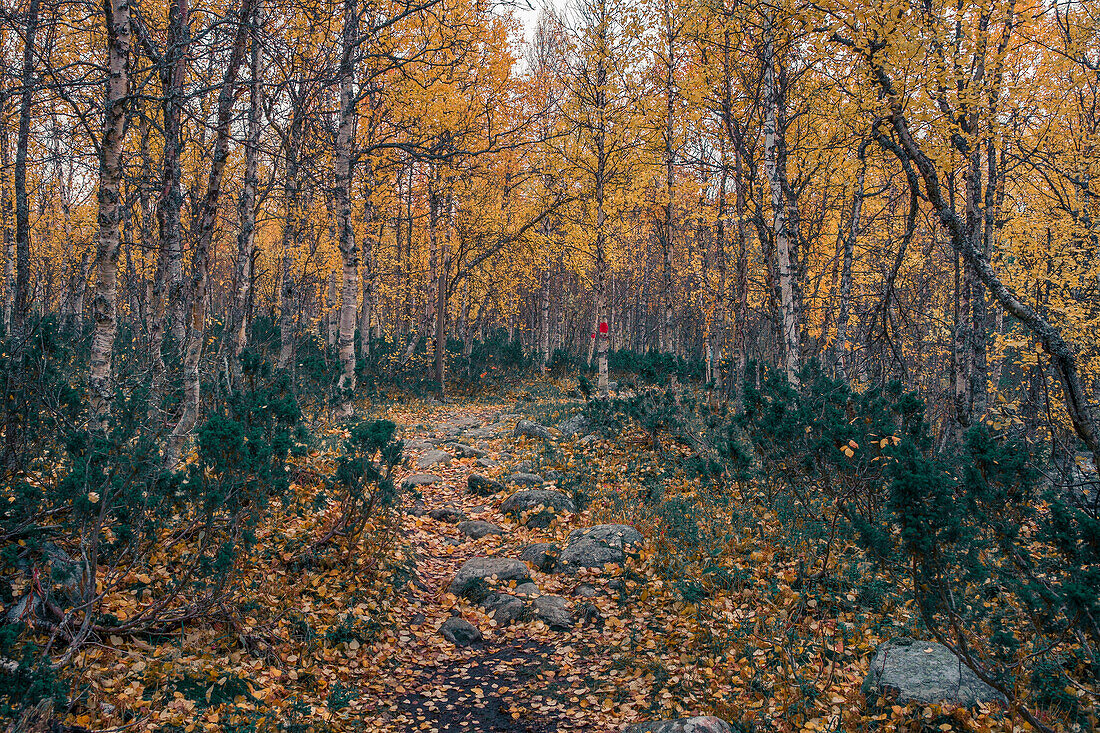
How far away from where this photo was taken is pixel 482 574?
5578 mm

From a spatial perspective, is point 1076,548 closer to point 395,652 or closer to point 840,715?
point 840,715

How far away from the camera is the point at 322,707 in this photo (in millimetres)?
3463

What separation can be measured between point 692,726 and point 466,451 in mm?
7298

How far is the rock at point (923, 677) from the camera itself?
10.9 feet

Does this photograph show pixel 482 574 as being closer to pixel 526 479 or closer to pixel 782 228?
pixel 526 479

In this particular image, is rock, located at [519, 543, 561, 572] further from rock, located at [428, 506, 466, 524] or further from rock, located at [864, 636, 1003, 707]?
rock, located at [864, 636, 1003, 707]

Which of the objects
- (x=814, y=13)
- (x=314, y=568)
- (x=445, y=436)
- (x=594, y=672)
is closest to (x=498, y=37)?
(x=445, y=436)

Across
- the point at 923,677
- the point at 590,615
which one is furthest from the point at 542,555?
the point at 923,677

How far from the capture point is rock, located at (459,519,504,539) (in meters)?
6.81

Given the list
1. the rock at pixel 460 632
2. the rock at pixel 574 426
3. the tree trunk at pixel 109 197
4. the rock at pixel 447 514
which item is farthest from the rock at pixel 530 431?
the tree trunk at pixel 109 197

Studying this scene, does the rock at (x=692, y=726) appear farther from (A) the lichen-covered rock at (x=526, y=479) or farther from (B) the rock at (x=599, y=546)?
(A) the lichen-covered rock at (x=526, y=479)

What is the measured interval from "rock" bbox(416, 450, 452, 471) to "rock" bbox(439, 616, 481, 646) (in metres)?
4.30

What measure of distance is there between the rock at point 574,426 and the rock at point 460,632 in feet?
19.6

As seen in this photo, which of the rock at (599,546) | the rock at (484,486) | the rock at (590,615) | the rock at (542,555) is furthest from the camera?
the rock at (484,486)
